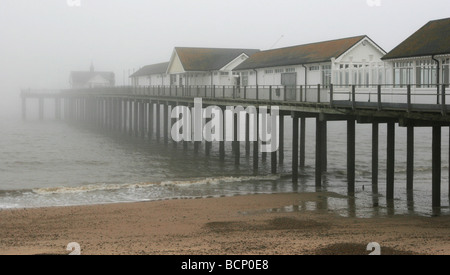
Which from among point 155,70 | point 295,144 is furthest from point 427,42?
point 155,70

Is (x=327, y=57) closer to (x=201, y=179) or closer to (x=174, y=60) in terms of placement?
(x=201, y=179)

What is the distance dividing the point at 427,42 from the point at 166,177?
41.2ft

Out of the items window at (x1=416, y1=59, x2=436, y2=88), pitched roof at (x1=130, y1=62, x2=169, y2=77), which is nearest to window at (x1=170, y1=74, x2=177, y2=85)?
pitched roof at (x1=130, y1=62, x2=169, y2=77)

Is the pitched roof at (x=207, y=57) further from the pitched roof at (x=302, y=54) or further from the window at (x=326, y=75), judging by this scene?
the window at (x=326, y=75)

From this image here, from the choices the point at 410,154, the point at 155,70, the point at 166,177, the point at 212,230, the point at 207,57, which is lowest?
the point at 166,177

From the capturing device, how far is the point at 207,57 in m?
43.8

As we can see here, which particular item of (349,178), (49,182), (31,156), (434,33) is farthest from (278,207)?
(31,156)

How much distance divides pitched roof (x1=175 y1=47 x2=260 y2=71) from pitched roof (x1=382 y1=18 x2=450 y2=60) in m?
19.1

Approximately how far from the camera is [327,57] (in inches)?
977

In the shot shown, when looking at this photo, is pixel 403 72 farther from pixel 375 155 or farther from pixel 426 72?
pixel 375 155

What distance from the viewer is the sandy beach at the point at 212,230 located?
1252cm

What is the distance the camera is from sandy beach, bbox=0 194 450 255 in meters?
12.5

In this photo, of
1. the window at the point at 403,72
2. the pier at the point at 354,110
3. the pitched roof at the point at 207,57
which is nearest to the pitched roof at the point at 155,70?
the pitched roof at the point at 207,57

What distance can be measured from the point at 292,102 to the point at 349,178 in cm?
367
